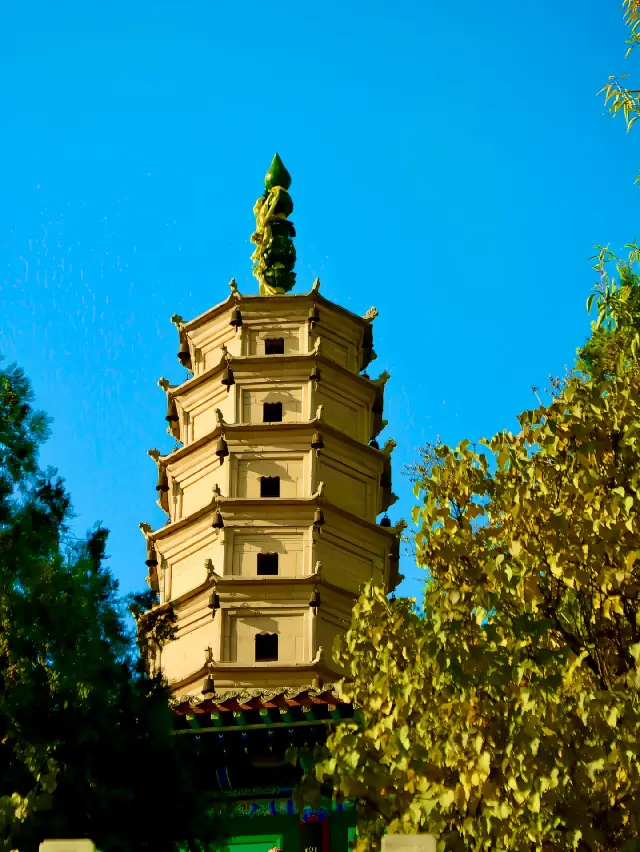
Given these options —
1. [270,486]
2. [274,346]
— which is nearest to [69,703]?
[270,486]

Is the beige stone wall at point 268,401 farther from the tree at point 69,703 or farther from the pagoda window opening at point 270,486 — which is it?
the tree at point 69,703

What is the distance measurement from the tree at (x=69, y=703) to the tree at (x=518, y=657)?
8.62 feet

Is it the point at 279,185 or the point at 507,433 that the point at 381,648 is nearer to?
the point at 507,433

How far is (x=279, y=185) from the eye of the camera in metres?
36.0

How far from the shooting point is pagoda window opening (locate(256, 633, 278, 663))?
92.9 ft

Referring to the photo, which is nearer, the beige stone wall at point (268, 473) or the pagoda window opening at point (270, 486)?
the beige stone wall at point (268, 473)

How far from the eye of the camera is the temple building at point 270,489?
2834 cm

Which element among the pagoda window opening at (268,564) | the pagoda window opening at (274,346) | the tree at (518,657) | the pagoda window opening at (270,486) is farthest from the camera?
the pagoda window opening at (274,346)

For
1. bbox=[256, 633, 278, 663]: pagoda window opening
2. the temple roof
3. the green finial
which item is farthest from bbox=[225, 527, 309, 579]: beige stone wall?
the green finial

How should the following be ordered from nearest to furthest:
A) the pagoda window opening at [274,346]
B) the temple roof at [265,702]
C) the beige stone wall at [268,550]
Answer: the temple roof at [265,702] < the beige stone wall at [268,550] < the pagoda window opening at [274,346]

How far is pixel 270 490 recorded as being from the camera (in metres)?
30.4

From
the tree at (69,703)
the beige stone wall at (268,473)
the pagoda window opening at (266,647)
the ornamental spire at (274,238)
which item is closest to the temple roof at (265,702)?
the tree at (69,703)

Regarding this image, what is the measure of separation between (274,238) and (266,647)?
11.3m

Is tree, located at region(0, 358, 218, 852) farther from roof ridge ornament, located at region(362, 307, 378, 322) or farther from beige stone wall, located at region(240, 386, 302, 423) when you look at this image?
roof ridge ornament, located at region(362, 307, 378, 322)
